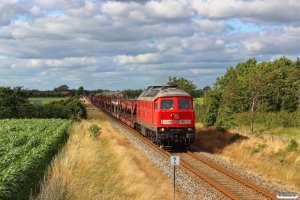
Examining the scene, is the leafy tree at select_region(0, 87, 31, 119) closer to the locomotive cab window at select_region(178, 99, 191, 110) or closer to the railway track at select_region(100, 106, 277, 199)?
the locomotive cab window at select_region(178, 99, 191, 110)

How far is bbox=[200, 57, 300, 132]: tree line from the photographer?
33.3m

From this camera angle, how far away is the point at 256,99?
3362 centimetres

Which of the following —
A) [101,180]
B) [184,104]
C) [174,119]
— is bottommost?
[101,180]

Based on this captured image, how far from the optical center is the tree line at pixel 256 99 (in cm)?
3331

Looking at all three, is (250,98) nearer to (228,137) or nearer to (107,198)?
(228,137)

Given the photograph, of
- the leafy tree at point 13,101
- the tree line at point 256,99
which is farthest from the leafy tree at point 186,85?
the leafy tree at point 13,101

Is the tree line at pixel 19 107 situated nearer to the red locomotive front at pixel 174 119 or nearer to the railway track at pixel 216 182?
the red locomotive front at pixel 174 119

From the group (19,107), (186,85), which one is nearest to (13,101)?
(19,107)

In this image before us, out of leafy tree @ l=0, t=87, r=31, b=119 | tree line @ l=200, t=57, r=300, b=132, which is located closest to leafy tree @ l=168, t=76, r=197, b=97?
tree line @ l=200, t=57, r=300, b=132

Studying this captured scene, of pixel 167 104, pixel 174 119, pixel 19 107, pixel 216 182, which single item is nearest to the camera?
pixel 216 182

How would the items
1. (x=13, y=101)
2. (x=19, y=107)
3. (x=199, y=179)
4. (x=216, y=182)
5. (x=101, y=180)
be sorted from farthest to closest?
(x=19, y=107)
(x=13, y=101)
(x=199, y=179)
(x=216, y=182)
(x=101, y=180)

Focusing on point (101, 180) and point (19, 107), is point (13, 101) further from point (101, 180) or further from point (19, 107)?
point (101, 180)

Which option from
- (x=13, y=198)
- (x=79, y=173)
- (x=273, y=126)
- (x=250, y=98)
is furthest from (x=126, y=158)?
(x=273, y=126)

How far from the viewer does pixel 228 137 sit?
27.2 m
